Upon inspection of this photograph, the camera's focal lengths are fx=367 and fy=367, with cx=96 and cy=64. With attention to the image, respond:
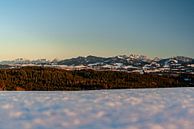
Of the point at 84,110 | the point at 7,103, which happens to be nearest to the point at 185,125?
the point at 84,110

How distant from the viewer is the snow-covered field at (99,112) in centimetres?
662

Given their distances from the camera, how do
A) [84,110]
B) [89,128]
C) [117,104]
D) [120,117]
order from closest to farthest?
[89,128] → [120,117] → [84,110] → [117,104]

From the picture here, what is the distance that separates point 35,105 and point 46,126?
6.71 feet

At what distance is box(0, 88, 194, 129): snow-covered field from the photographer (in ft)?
21.7

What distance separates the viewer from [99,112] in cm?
754

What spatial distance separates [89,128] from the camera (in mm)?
6363

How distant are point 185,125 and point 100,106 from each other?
7.46ft

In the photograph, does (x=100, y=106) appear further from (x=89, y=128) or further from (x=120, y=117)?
(x=89, y=128)

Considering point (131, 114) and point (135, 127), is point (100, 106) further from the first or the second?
point (135, 127)

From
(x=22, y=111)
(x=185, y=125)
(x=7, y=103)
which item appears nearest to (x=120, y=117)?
(x=185, y=125)

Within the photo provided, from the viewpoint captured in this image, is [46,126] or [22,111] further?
[22,111]

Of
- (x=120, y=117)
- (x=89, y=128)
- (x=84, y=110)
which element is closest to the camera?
(x=89, y=128)

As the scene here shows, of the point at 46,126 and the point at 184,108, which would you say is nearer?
the point at 46,126

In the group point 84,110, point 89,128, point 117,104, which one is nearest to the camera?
point 89,128
